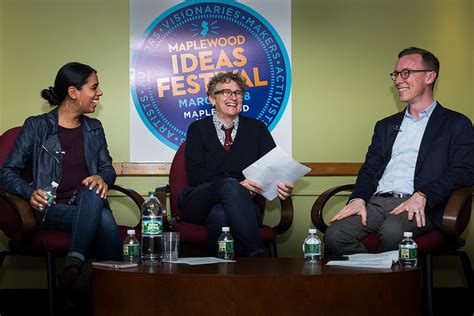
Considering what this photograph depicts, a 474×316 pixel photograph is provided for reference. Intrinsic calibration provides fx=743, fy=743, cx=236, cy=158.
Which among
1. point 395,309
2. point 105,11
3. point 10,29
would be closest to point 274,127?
point 105,11

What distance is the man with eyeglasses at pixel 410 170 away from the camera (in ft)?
12.7

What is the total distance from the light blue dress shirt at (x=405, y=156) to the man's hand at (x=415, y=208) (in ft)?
0.68

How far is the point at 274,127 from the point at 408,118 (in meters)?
0.99

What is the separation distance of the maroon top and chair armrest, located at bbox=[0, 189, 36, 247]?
0.30 meters

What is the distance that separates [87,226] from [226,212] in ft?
2.40

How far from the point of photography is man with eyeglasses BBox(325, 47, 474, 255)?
152 inches

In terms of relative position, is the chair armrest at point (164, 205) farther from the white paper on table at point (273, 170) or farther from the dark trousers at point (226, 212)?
the white paper on table at point (273, 170)

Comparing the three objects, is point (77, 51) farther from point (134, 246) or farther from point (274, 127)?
point (134, 246)

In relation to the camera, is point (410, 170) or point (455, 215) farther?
point (410, 170)

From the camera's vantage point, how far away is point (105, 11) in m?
4.92

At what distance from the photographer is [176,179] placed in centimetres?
452

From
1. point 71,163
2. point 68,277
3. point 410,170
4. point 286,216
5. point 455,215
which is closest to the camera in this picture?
point 68,277

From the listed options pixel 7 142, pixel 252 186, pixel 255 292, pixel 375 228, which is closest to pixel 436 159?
pixel 375 228

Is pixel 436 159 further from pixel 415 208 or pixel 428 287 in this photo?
pixel 428 287
